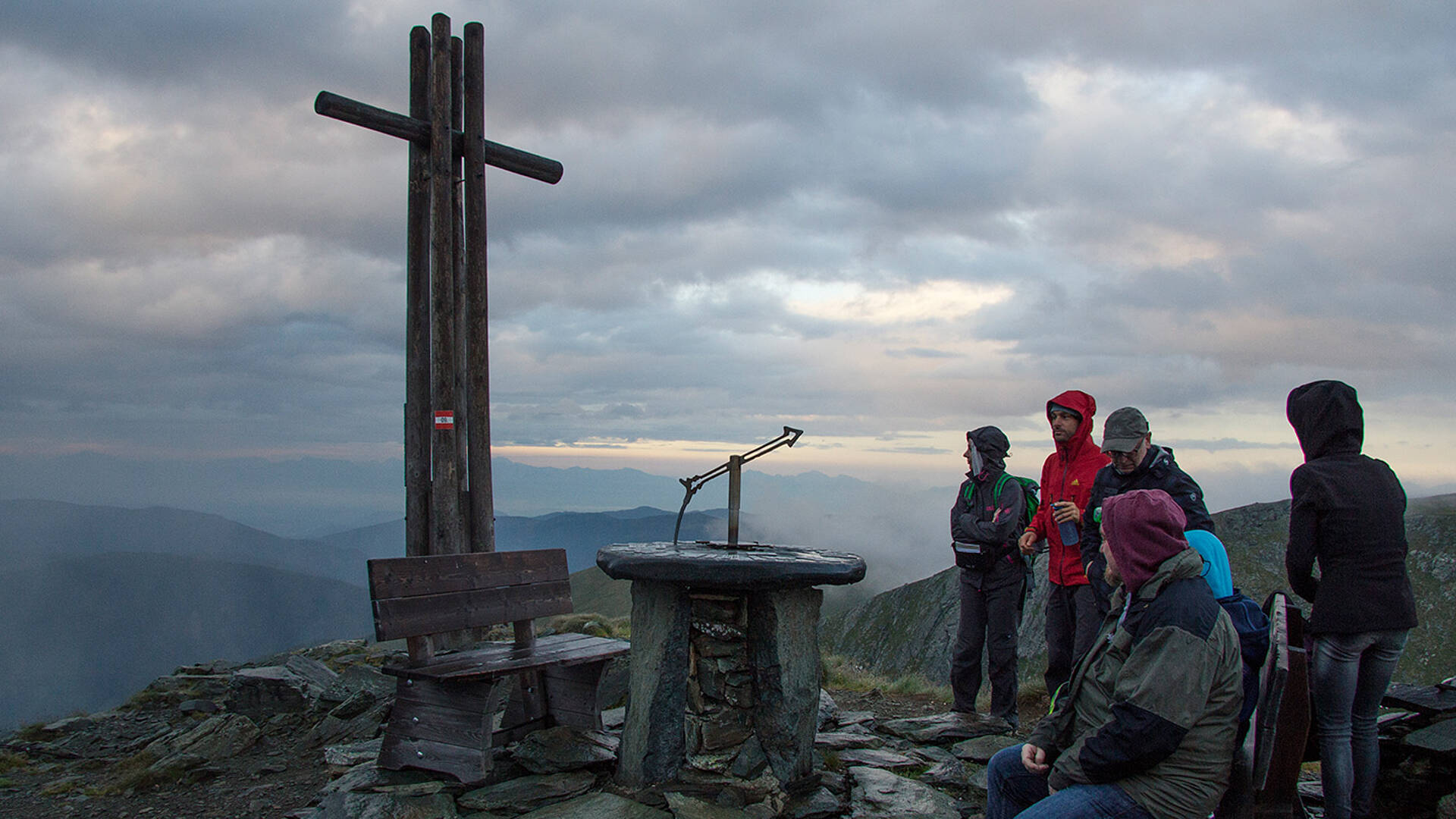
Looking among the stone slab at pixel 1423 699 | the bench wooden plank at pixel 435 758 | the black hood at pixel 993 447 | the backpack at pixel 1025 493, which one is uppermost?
the black hood at pixel 993 447

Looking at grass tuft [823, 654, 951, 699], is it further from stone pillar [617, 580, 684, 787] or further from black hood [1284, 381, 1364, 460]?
black hood [1284, 381, 1364, 460]

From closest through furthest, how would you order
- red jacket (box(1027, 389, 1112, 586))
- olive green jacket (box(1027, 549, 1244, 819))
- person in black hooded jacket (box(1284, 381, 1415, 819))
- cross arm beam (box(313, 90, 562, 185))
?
olive green jacket (box(1027, 549, 1244, 819)) < person in black hooded jacket (box(1284, 381, 1415, 819)) < red jacket (box(1027, 389, 1112, 586)) < cross arm beam (box(313, 90, 562, 185))

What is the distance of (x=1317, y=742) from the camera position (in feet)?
15.4

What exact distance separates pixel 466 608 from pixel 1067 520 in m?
4.59

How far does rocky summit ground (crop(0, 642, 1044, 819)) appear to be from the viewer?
5352 millimetres

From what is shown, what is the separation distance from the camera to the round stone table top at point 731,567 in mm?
5164

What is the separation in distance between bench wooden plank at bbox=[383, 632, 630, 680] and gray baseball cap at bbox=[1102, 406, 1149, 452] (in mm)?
3810

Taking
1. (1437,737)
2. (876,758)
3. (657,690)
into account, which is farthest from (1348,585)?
(657,690)

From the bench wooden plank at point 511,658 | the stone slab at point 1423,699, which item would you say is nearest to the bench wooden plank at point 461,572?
the bench wooden plank at point 511,658

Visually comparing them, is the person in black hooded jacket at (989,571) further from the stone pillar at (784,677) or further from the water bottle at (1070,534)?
the stone pillar at (784,677)

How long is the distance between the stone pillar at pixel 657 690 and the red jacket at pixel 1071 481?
3.04 meters

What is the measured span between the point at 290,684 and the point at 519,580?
3772 millimetres

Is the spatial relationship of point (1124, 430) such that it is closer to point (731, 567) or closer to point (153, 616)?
point (731, 567)

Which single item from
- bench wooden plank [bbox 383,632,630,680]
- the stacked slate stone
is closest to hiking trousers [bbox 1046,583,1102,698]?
the stacked slate stone
